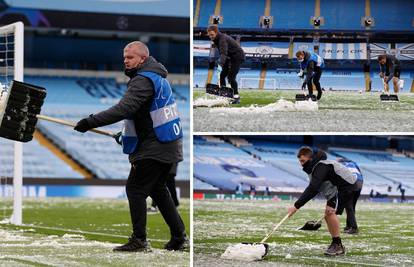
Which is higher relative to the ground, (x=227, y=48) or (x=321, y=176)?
(x=227, y=48)

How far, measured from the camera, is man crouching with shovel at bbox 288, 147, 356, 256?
6.05 m

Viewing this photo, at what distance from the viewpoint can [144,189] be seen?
5930 mm

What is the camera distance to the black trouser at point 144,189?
232 inches

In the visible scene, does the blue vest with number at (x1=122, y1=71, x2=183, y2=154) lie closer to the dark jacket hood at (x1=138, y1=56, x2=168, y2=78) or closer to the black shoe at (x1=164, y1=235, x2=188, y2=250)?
the dark jacket hood at (x1=138, y1=56, x2=168, y2=78)

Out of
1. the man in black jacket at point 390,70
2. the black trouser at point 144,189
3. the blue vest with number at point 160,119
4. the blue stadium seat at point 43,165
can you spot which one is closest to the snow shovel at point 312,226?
the black trouser at point 144,189

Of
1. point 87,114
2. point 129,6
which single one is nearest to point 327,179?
point 87,114

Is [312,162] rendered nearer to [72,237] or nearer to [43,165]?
[72,237]

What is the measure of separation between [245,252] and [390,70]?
1.38 m

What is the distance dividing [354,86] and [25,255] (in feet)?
7.39

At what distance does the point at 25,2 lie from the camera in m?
23.5

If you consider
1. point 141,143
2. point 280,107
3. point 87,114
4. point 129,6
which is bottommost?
point 87,114

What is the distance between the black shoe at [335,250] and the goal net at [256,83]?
49.1 inches

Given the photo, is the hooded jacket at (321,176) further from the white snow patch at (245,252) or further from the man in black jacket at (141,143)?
the man in black jacket at (141,143)

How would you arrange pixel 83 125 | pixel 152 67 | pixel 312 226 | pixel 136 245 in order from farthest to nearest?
pixel 312 226 < pixel 136 245 < pixel 152 67 < pixel 83 125
